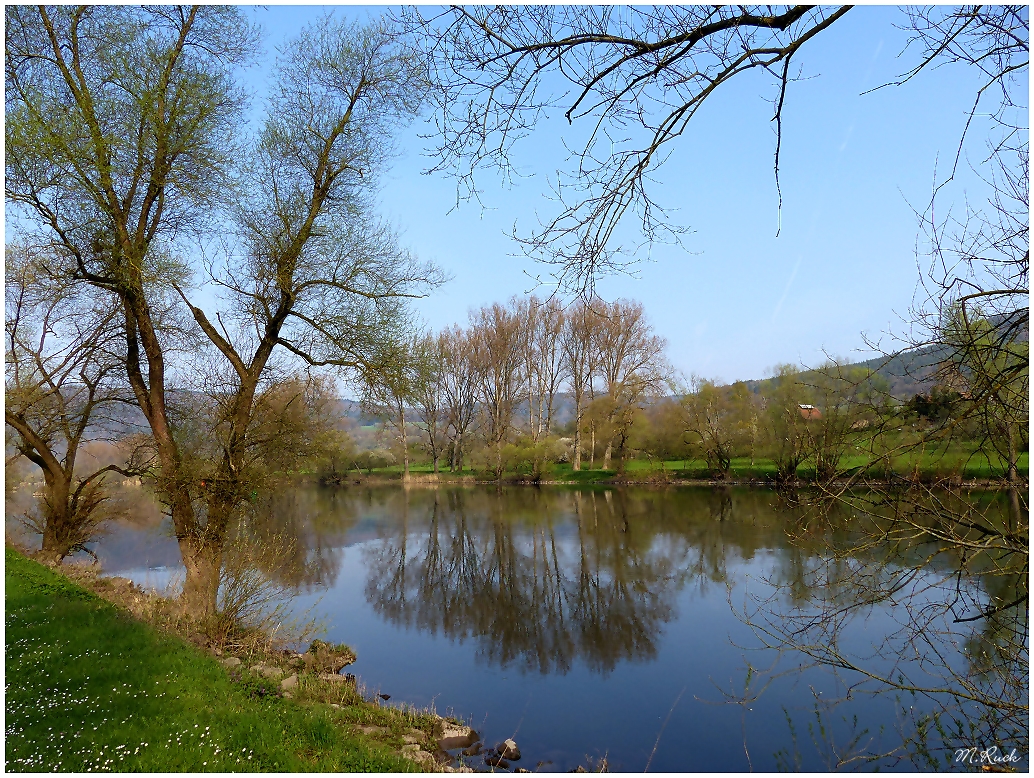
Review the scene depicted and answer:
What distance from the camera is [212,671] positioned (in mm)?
5500

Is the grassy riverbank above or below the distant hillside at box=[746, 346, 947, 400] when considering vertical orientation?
below

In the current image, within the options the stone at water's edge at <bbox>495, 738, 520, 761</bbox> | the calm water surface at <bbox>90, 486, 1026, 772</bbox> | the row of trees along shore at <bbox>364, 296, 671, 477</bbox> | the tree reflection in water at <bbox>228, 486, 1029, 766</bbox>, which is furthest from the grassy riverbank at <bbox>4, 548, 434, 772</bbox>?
the row of trees along shore at <bbox>364, 296, 671, 477</bbox>

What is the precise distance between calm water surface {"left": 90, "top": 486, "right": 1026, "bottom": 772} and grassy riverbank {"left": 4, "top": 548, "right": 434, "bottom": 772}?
1.80 m

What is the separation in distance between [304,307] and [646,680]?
6467 mm

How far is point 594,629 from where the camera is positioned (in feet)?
32.8

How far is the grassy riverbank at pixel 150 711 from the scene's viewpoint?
144 inches

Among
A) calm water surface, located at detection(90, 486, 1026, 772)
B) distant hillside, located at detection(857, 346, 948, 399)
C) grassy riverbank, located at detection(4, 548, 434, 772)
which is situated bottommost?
calm water surface, located at detection(90, 486, 1026, 772)

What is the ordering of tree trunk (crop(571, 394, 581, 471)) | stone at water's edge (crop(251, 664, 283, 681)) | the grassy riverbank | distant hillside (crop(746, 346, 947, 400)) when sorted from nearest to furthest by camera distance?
distant hillside (crop(746, 346, 947, 400)) < the grassy riverbank < stone at water's edge (crop(251, 664, 283, 681)) < tree trunk (crop(571, 394, 581, 471))

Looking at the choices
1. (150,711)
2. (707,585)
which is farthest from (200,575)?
(707,585)

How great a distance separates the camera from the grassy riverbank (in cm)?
366

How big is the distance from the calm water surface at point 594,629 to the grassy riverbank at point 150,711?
5.91ft

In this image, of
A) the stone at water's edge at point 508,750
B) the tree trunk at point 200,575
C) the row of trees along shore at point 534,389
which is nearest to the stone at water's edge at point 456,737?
the stone at water's edge at point 508,750

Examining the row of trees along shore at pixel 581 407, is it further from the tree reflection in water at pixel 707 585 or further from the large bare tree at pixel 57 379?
the large bare tree at pixel 57 379

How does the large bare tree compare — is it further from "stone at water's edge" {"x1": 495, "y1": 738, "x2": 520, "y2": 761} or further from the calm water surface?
"stone at water's edge" {"x1": 495, "y1": 738, "x2": 520, "y2": 761}
